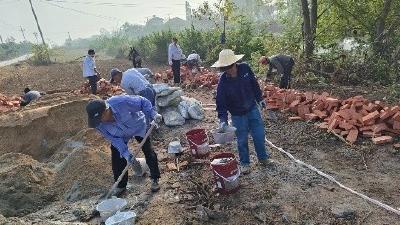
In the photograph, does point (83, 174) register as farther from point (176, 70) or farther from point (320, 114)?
point (176, 70)

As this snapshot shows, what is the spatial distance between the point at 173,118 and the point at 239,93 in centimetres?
308

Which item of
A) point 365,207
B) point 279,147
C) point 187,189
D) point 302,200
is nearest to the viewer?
point 365,207

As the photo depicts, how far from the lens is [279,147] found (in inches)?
244

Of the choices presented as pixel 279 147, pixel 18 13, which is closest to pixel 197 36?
pixel 279 147

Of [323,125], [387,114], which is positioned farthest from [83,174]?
[387,114]

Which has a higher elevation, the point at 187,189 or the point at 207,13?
the point at 207,13

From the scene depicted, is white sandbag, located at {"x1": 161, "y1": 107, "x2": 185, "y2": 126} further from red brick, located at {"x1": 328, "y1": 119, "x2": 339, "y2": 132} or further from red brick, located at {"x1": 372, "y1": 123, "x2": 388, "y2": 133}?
red brick, located at {"x1": 372, "y1": 123, "x2": 388, "y2": 133}

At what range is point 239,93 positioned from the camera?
4.95 m

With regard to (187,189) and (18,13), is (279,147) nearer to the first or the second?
(187,189)

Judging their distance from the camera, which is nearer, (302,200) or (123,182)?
(302,200)

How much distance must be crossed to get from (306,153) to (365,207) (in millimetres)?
1790

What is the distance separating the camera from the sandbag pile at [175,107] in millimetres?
7883

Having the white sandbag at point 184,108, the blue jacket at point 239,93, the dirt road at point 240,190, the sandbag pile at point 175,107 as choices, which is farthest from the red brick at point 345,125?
the white sandbag at point 184,108

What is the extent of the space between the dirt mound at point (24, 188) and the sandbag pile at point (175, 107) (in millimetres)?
2710
